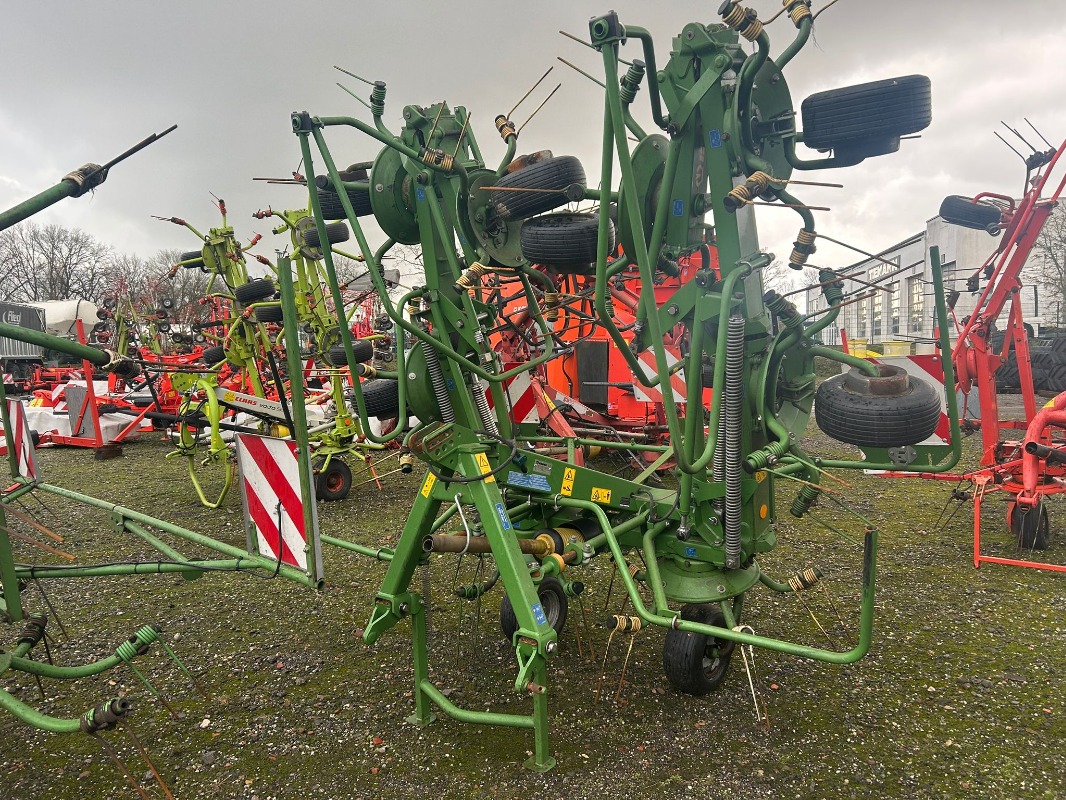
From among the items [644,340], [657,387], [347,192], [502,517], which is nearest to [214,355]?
[657,387]

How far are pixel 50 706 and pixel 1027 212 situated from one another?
7208mm

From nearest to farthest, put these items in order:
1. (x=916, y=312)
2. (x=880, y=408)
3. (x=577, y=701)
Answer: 1. (x=880, y=408)
2. (x=577, y=701)
3. (x=916, y=312)

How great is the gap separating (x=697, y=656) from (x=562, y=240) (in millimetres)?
2015

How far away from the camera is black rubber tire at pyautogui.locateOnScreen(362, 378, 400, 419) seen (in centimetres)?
369

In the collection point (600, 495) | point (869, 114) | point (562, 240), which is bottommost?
point (600, 495)

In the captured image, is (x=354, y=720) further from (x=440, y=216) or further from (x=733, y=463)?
(x=440, y=216)

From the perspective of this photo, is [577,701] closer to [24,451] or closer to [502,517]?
[502,517]

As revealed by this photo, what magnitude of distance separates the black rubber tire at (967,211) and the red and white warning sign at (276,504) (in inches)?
205

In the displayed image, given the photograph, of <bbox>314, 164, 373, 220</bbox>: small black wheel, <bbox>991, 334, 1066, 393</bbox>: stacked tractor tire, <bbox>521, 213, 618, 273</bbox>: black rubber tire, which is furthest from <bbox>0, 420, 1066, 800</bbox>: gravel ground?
<bbox>991, 334, 1066, 393</bbox>: stacked tractor tire

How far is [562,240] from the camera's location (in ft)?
10.1

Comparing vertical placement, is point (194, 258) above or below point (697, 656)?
above

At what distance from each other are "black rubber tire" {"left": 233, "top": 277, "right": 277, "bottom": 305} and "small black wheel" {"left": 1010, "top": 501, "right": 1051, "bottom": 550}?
6620 mm

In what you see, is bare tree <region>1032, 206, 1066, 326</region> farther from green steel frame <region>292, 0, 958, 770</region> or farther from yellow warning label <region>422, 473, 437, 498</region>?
yellow warning label <region>422, 473, 437, 498</region>

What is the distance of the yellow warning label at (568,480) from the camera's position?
3498mm
